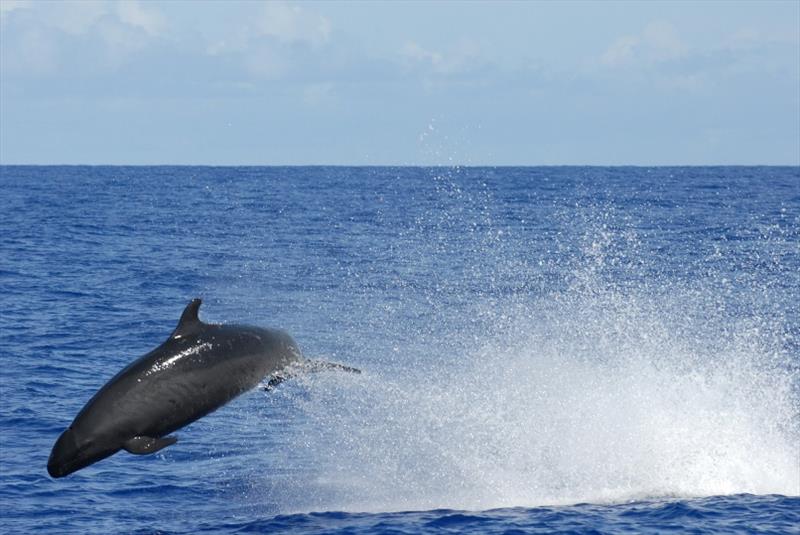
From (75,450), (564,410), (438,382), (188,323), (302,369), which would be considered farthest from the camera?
(438,382)

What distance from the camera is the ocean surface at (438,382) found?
23.1m

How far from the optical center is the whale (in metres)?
17.2

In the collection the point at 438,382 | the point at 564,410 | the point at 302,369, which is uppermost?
the point at 302,369

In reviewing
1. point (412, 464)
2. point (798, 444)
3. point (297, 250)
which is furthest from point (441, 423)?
point (297, 250)

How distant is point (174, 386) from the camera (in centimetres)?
1772

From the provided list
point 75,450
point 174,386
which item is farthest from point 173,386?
point 75,450

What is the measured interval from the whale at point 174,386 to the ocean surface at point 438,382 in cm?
198

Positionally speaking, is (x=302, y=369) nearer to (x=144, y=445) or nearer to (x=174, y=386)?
(x=174, y=386)

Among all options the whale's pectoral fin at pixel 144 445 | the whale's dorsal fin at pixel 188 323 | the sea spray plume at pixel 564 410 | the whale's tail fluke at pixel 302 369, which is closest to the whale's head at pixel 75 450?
the whale's pectoral fin at pixel 144 445

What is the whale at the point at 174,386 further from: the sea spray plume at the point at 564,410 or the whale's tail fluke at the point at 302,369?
the sea spray plume at the point at 564,410

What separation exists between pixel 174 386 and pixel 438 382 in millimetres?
15321

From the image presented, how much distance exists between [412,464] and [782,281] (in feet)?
97.3

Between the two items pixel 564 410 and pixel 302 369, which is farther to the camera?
pixel 564 410

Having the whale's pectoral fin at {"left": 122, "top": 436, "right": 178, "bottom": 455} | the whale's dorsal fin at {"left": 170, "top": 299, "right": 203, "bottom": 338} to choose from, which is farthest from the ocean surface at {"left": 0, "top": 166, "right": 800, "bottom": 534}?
the whale's pectoral fin at {"left": 122, "top": 436, "right": 178, "bottom": 455}
